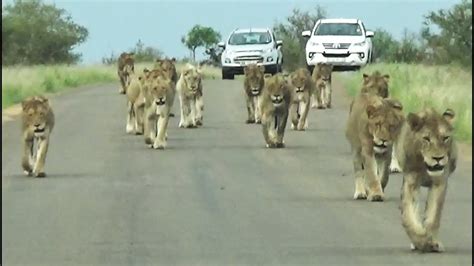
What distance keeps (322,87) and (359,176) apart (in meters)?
16.4

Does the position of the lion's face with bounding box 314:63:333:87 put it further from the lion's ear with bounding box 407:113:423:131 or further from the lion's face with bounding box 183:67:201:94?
the lion's ear with bounding box 407:113:423:131

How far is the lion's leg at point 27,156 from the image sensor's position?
19.1m

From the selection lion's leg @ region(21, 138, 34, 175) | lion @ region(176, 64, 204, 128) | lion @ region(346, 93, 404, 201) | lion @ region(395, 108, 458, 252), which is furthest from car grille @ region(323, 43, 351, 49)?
lion @ region(395, 108, 458, 252)

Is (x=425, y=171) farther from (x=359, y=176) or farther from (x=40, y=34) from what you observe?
(x=40, y=34)

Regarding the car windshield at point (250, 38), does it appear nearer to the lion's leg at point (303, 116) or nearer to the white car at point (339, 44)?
the white car at point (339, 44)

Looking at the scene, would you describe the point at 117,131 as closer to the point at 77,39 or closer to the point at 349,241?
the point at 349,241

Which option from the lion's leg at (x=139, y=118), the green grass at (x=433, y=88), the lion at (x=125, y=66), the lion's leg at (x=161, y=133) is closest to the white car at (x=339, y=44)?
the green grass at (x=433, y=88)

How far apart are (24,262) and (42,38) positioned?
73095 mm

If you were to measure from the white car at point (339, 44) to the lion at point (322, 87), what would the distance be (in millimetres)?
9935

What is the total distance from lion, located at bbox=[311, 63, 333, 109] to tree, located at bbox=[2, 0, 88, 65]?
39.0 metres

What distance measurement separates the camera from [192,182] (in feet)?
60.5

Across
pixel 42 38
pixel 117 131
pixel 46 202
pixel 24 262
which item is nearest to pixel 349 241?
pixel 24 262

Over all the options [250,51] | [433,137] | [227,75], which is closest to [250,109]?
[433,137]

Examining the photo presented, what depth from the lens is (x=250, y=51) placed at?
4459 cm
